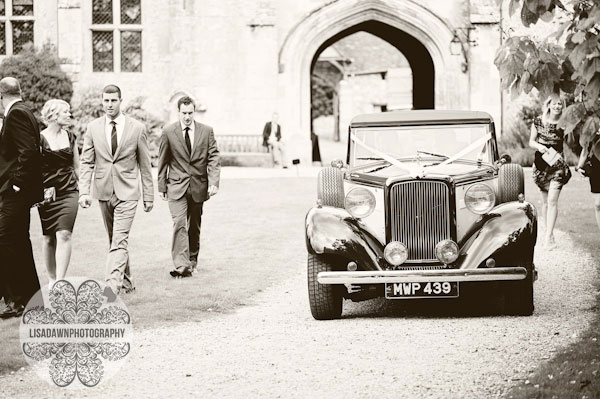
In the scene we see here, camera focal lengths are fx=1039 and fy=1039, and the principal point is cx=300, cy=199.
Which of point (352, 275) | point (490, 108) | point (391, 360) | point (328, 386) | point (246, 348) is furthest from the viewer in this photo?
point (490, 108)

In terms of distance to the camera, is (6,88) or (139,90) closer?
(6,88)

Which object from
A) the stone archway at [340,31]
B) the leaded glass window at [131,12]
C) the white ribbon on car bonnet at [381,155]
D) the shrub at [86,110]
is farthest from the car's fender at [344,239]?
the leaded glass window at [131,12]

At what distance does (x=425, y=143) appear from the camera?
364 inches

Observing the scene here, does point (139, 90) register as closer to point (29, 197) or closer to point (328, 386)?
point (29, 197)

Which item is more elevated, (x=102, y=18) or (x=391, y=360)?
(x=102, y=18)

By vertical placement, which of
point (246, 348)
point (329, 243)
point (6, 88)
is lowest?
point (246, 348)

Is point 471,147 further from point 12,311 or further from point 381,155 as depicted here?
point 12,311

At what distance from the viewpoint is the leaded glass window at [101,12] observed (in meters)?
28.3

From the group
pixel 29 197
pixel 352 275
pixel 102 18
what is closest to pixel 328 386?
pixel 352 275

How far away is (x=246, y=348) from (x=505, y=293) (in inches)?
89.9

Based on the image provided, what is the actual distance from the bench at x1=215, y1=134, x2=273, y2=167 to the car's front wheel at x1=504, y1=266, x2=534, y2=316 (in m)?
18.9

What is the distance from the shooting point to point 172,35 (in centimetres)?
2758

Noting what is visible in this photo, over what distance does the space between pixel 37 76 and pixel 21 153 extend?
19127 mm

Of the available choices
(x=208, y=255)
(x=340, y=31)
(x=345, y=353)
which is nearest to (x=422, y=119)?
(x=345, y=353)
